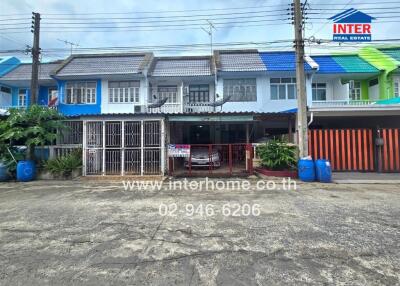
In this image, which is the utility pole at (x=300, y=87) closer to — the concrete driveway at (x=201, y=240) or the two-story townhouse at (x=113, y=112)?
the concrete driveway at (x=201, y=240)

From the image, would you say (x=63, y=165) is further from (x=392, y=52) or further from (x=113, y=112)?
(x=392, y=52)

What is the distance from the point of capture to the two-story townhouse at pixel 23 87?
18.9 meters

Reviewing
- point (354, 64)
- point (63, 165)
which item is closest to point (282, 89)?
point (354, 64)

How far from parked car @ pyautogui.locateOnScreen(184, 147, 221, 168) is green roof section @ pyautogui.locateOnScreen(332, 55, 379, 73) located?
11.7 meters

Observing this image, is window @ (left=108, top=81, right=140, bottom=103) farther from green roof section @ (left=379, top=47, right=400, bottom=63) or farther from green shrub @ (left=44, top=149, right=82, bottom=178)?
green roof section @ (left=379, top=47, right=400, bottom=63)

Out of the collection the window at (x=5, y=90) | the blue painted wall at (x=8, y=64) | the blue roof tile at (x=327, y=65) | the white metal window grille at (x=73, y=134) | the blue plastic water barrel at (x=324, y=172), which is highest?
the blue painted wall at (x=8, y=64)

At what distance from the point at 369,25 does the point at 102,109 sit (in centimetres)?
1595

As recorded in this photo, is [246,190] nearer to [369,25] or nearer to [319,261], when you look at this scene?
[319,261]

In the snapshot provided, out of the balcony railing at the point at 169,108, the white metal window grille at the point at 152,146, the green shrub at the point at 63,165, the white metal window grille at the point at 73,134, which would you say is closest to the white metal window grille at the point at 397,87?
the balcony railing at the point at 169,108

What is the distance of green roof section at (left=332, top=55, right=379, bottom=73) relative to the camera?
58.9 feet

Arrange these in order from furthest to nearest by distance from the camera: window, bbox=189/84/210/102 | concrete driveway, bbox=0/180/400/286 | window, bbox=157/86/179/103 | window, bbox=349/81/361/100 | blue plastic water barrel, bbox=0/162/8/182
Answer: window, bbox=349/81/361/100 → window, bbox=189/84/210/102 → window, bbox=157/86/179/103 → blue plastic water barrel, bbox=0/162/8/182 → concrete driveway, bbox=0/180/400/286

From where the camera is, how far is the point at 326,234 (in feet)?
14.7

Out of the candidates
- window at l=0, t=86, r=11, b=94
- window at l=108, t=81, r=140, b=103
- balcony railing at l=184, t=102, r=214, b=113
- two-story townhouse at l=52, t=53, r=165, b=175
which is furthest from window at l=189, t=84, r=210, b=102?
window at l=0, t=86, r=11, b=94

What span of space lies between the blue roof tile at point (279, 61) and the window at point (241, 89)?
4.90ft
